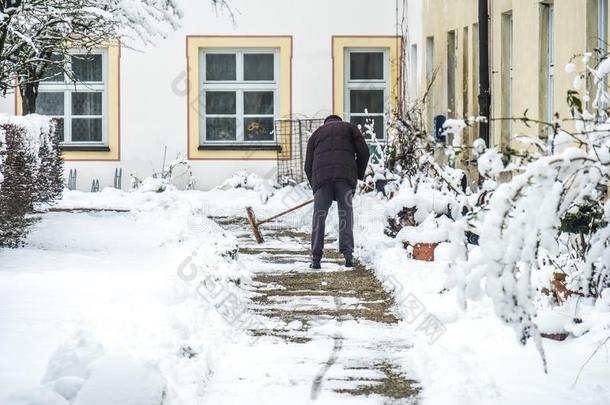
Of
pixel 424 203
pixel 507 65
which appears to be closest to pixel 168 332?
pixel 424 203

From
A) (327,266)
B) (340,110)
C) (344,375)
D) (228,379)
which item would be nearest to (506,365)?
(344,375)

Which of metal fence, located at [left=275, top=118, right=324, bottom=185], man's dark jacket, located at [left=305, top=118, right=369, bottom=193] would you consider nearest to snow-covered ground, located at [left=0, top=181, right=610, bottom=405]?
man's dark jacket, located at [left=305, top=118, right=369, bottom=193]

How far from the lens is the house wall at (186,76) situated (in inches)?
911

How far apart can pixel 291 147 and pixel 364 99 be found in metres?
1.84

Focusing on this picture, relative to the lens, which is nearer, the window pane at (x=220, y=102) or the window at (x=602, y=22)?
the window at (x=602, y=22)

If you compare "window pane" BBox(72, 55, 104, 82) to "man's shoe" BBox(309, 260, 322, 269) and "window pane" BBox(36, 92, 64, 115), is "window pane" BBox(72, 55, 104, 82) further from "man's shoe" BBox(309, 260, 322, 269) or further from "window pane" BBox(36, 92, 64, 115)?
"man's shoe" BBox(309, 260, 322, 269)

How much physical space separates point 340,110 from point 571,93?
17.4 metres

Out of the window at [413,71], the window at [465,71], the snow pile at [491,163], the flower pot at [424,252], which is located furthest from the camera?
the window at [413,71]


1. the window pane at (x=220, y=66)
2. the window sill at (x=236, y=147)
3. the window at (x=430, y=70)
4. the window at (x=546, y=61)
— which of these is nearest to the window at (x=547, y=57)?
the window at (x=546, y=61)

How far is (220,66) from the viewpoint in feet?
77.2

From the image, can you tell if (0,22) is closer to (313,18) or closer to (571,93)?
(571,93)

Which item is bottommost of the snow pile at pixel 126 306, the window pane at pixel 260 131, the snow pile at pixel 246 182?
the snow pile at pixel 126 306

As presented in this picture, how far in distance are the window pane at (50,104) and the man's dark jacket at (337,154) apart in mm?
11626

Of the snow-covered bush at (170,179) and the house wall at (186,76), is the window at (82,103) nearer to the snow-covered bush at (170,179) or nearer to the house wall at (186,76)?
the house wall at (186,76)
